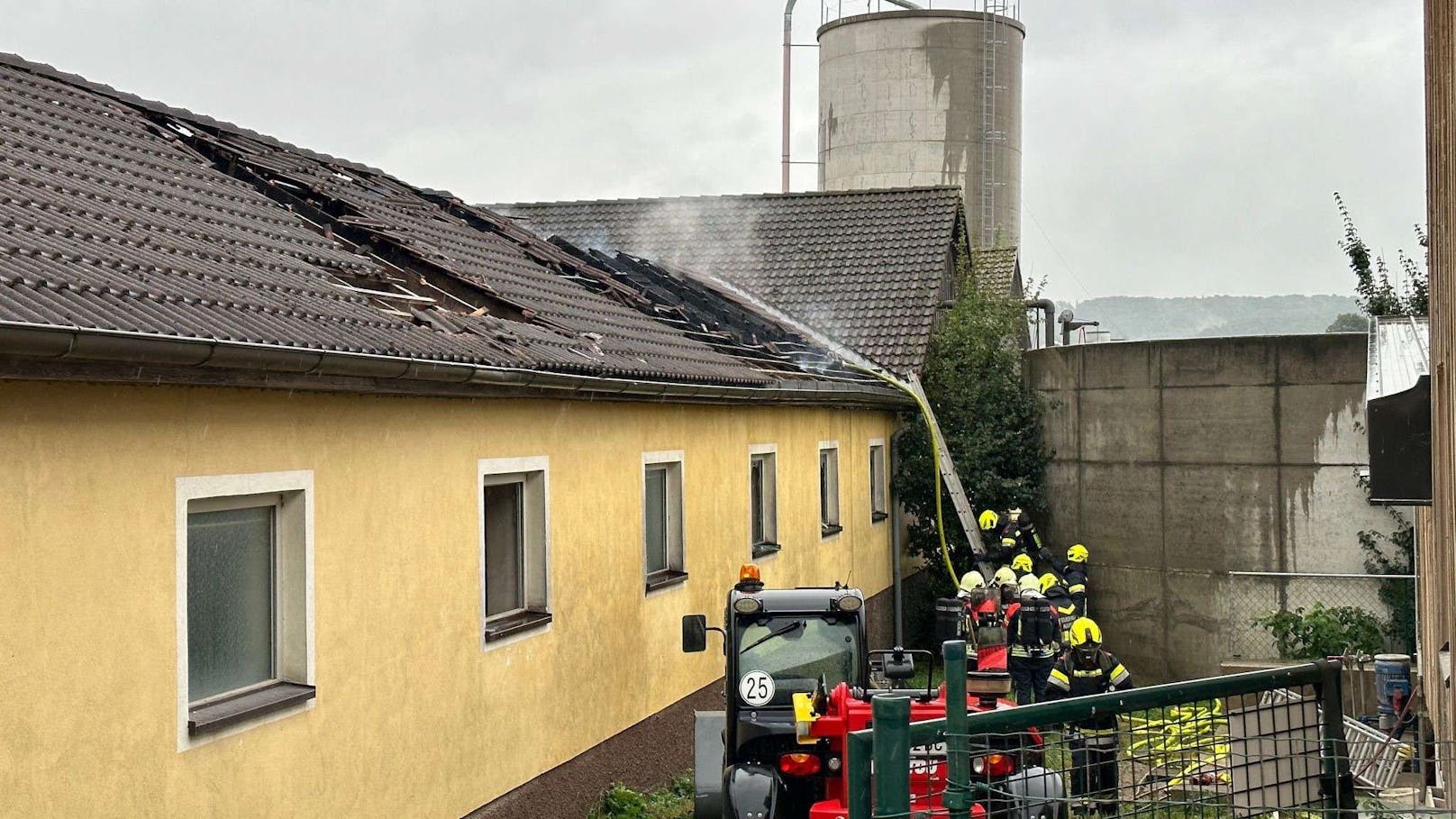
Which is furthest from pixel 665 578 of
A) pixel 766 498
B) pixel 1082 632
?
pixel 1082 632

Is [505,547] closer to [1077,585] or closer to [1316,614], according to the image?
[1077,585]

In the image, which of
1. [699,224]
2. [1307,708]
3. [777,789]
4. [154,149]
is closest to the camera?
[1307,708]

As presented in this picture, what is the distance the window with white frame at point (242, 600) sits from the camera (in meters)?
6.01

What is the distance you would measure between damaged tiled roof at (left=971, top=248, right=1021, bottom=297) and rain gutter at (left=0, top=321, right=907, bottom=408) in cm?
1475

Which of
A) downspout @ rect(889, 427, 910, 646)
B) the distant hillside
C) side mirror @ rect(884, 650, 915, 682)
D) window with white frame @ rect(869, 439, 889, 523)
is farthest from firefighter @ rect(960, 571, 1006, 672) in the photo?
the distant hillside

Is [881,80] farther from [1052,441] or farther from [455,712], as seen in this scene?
[455,712]

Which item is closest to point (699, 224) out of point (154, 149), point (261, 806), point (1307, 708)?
point (154, 149)

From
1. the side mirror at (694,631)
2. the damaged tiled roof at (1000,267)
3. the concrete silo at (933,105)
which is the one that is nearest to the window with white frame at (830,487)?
the damaged tiled roof at (1000,267)

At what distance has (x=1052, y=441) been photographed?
19.5 meters

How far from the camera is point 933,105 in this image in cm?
3291

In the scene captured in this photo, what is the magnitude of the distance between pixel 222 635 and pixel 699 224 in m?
20.9

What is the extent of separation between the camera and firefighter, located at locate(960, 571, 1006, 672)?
35.5ft

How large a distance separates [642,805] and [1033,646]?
13.1 ft

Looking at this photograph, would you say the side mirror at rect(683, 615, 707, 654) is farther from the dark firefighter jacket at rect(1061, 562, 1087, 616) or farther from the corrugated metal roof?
the dark firefighter jacket at rect(1061, 562, 1087, 616)
